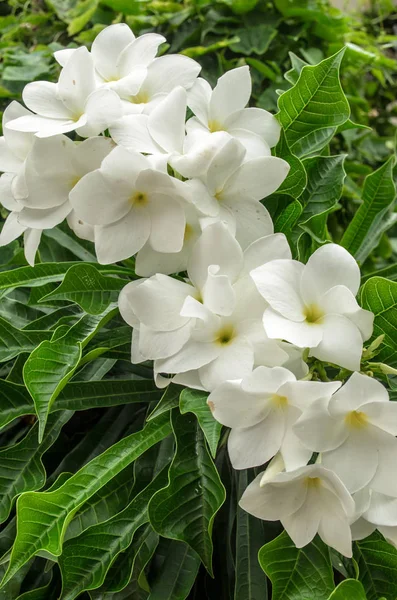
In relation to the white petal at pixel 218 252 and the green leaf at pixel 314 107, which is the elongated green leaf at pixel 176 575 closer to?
the white petal at pixel 218 252

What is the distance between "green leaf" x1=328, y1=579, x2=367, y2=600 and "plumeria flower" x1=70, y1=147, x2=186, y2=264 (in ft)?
0.94

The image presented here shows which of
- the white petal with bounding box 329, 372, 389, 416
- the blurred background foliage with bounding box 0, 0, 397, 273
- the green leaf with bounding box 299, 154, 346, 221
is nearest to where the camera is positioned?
the white petal with bounding box 329, 372, 389, 416

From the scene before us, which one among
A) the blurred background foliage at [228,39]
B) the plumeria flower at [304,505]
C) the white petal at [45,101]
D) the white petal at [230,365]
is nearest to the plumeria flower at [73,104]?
the white petal at [45,101]

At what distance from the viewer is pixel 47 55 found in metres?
1.28

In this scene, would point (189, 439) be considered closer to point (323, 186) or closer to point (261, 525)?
point (261, 525)

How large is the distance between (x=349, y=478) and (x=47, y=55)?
3.75 ft

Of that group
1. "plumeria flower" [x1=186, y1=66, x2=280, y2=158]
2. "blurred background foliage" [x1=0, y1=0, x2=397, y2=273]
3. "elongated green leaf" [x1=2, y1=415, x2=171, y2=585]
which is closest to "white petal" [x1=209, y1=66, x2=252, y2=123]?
"plumeria flower" [x1=186, y1=66, x2=280, y2=158]

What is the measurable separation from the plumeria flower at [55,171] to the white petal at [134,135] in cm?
2

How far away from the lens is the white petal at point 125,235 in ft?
1.67

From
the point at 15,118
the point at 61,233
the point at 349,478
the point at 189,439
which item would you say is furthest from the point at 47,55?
the point at 349,478

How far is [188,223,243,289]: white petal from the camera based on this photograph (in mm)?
493

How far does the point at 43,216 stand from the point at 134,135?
0.37ft

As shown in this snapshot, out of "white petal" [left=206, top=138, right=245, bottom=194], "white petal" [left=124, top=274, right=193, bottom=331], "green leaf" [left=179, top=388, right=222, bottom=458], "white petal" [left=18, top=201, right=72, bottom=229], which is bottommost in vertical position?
"green leaf" [left=179, top=388, right=222, bottom=458]

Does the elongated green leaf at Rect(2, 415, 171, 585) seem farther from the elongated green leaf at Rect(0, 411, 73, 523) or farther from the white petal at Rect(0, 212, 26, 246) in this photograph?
the white petal at Rect(0, 212, 26, 246)
